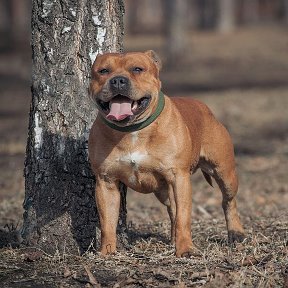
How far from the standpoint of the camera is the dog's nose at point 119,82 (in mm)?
5820

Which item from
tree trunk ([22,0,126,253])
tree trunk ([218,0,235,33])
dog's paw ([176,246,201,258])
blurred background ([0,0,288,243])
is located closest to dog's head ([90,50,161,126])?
tree trunk ([22,0,126,253])

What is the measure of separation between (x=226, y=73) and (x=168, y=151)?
23453 millimetres

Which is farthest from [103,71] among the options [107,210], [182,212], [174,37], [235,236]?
[174,37]

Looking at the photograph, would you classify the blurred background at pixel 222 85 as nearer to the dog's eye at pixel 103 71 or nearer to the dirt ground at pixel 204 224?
the dirt ground at pixel 204 224

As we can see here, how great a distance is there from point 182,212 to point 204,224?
2.20m

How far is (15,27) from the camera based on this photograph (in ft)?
143

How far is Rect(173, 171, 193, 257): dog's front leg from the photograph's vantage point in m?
6.13

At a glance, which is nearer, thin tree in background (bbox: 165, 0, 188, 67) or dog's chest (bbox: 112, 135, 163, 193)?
dog's chest (bbox: 112, 135, 163, 193)

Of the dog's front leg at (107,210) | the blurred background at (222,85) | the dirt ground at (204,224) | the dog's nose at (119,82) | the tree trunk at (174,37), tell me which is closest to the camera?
the dirt ground at (204,224)

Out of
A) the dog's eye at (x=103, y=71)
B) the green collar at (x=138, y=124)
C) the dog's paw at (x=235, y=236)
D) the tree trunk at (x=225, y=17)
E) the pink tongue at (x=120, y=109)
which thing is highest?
the tree trunk at (x=225, y=17)

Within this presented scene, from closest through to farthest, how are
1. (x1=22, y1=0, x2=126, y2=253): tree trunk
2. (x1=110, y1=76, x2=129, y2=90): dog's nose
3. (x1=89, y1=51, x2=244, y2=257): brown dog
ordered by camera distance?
(x1=110, y1=76, x2=129, y2=90): dog's nose < (x1=89, y1=51, x2=244, y2=257): brown dog < (x1=22, y1=0, x2=126, y2=253): tree trunk

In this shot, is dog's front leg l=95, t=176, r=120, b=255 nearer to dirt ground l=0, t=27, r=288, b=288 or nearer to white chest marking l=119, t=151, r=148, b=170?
dirt ground l=0, t=27, r=288, b=288

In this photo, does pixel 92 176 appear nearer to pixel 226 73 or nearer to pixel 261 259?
pixel 261 259

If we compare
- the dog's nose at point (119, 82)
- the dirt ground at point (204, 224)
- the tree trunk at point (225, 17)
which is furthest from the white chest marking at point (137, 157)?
the tree trunk at point (225, 17)
